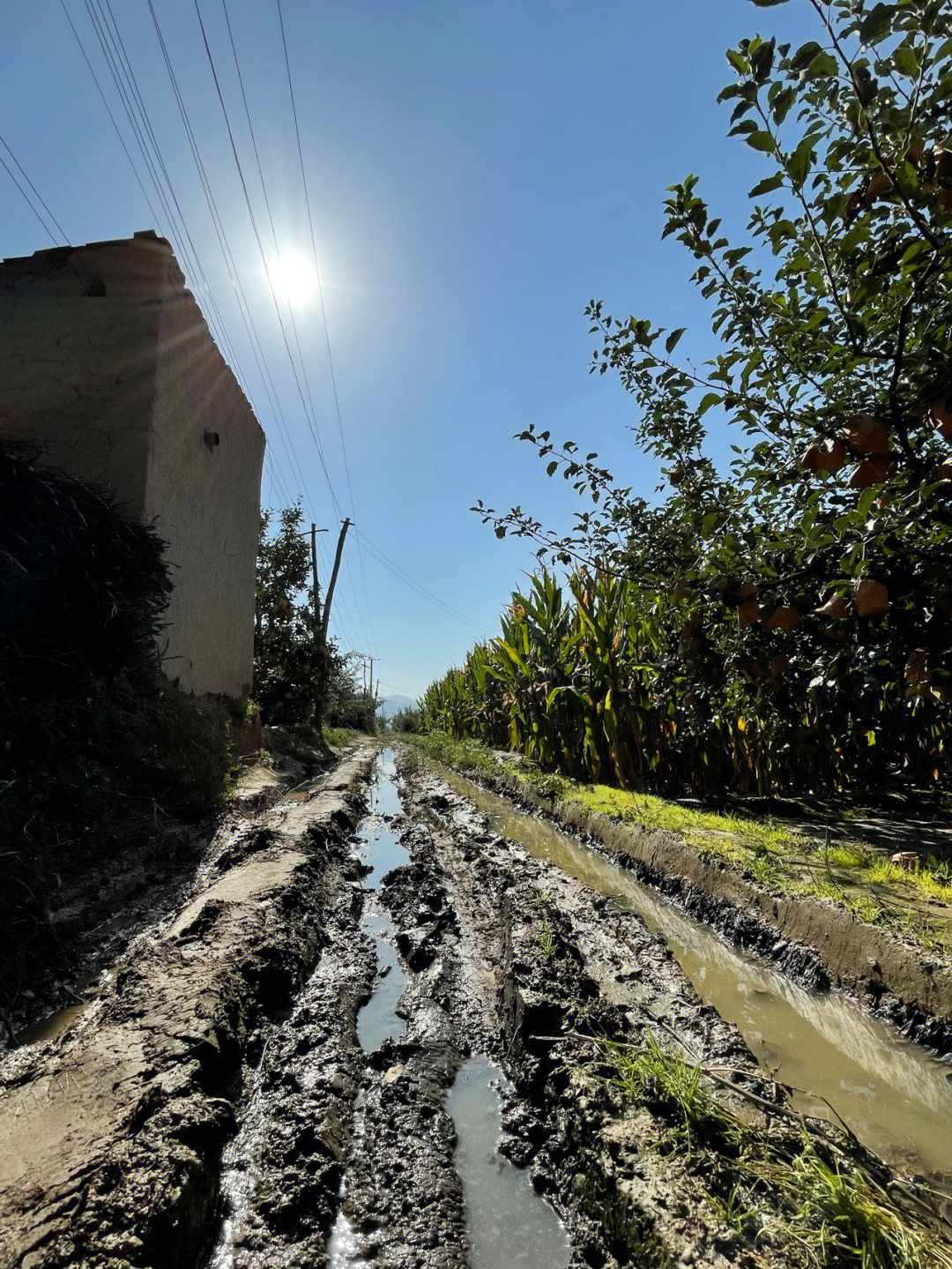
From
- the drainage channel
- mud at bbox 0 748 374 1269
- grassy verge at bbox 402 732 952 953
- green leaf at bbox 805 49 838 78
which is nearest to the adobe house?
mud at bbox 0 748 374 1269

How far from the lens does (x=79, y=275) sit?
5910 millimetres

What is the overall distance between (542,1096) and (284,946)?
132 centimetres

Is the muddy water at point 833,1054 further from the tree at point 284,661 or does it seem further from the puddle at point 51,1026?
the tree at point 284,661

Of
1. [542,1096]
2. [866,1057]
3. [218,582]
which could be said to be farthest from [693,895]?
[218,582]

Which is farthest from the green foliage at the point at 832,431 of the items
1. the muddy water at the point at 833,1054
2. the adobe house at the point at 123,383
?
the adobe house at the point at 123,383

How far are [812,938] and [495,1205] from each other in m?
1.85

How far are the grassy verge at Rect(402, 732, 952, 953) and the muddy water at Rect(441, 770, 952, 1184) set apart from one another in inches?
14.6

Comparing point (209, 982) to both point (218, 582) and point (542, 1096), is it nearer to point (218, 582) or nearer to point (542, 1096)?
point (542, 1096)

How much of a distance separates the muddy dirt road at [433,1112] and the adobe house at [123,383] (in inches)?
160

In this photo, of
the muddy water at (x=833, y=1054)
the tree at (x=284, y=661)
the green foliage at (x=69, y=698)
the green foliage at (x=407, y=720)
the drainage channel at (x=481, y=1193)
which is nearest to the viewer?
the drainage channel at (x=481, y=1193)

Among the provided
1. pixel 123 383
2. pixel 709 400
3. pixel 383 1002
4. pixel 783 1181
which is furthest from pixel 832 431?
pixel 123 383

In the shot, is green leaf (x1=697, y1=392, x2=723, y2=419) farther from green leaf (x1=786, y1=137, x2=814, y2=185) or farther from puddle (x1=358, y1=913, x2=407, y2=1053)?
puddle (x1=358, y1=913, x2=407, y2=1053)

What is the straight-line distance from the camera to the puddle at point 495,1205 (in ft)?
4.42

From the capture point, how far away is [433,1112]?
179 cm
